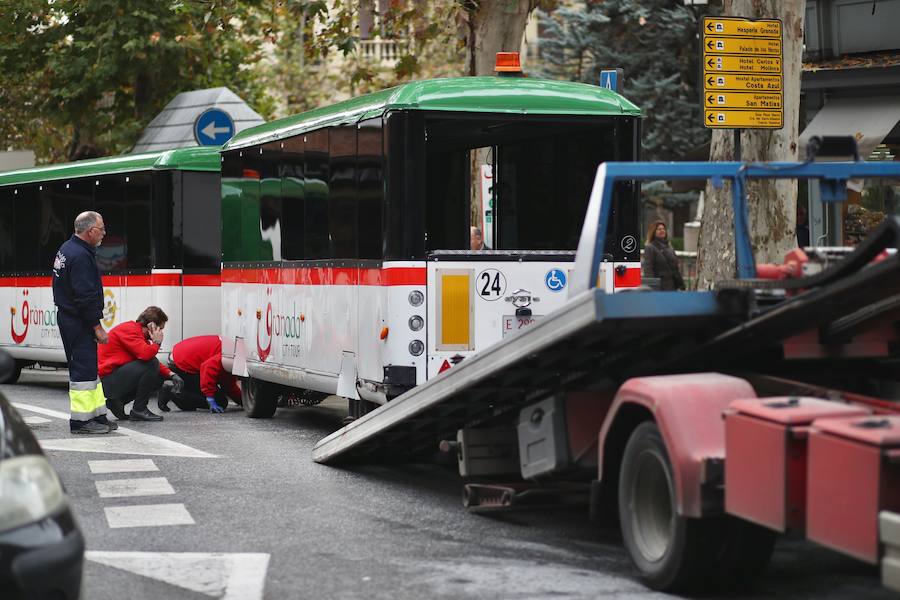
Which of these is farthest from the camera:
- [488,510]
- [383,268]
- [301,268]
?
[301,268]

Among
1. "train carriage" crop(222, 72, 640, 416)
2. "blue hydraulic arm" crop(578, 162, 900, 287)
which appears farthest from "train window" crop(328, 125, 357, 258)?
"blue hydraulic arm" crop(578, 162, 900, 287)

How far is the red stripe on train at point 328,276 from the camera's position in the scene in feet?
38.7

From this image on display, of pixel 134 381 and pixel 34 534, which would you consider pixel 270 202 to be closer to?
pixel 134 381

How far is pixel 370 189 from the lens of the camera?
1236 cm

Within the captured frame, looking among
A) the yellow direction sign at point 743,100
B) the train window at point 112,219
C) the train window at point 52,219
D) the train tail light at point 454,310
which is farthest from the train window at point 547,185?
the train window at point 52,219

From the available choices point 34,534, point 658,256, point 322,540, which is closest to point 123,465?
point 322,540

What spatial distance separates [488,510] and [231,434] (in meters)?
5.39

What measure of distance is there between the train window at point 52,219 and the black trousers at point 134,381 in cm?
485

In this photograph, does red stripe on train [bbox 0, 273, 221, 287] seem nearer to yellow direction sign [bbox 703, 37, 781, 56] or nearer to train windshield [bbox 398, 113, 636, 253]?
train windshield [bbox 398, 113, 636, 253]

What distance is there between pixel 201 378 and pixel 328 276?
4223 mm

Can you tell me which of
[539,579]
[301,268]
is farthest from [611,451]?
[301,268]

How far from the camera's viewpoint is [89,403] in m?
14.4

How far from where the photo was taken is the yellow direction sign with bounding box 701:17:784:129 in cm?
1366

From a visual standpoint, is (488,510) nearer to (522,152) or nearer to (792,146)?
(522,152)
